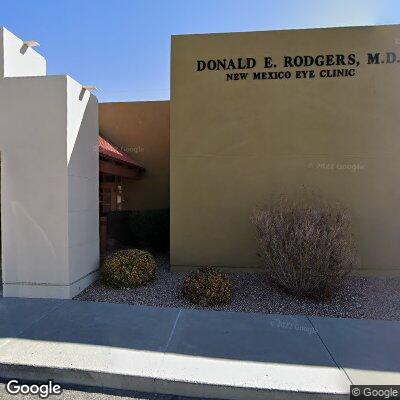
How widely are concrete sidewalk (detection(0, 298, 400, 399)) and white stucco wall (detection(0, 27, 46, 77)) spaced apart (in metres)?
3.82

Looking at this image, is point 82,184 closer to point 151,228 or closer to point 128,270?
point 128,270

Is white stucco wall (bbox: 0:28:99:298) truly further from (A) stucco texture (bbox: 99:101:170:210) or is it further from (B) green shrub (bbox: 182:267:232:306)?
(A) stucco texture (bbox: 99:101:170:210)

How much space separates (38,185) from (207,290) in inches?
126

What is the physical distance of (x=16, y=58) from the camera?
5715 millimetres

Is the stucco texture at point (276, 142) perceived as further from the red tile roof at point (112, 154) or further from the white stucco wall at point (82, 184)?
the red tile roof at point (112, 154)

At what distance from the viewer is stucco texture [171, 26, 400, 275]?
6.55 m

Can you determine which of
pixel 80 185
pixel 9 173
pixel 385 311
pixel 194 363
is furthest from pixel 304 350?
pixel 9 173

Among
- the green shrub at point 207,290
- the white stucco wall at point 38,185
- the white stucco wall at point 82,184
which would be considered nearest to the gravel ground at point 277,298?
the green shrub at point 207,290

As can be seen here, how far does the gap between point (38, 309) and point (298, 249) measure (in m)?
4.05

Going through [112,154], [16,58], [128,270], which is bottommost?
[128,270]

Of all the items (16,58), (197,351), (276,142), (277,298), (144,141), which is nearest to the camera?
(197,351)

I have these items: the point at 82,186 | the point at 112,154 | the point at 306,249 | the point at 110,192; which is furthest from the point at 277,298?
the point at 110,192

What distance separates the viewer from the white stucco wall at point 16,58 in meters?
5.34

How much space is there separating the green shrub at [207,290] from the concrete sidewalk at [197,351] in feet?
1.13
